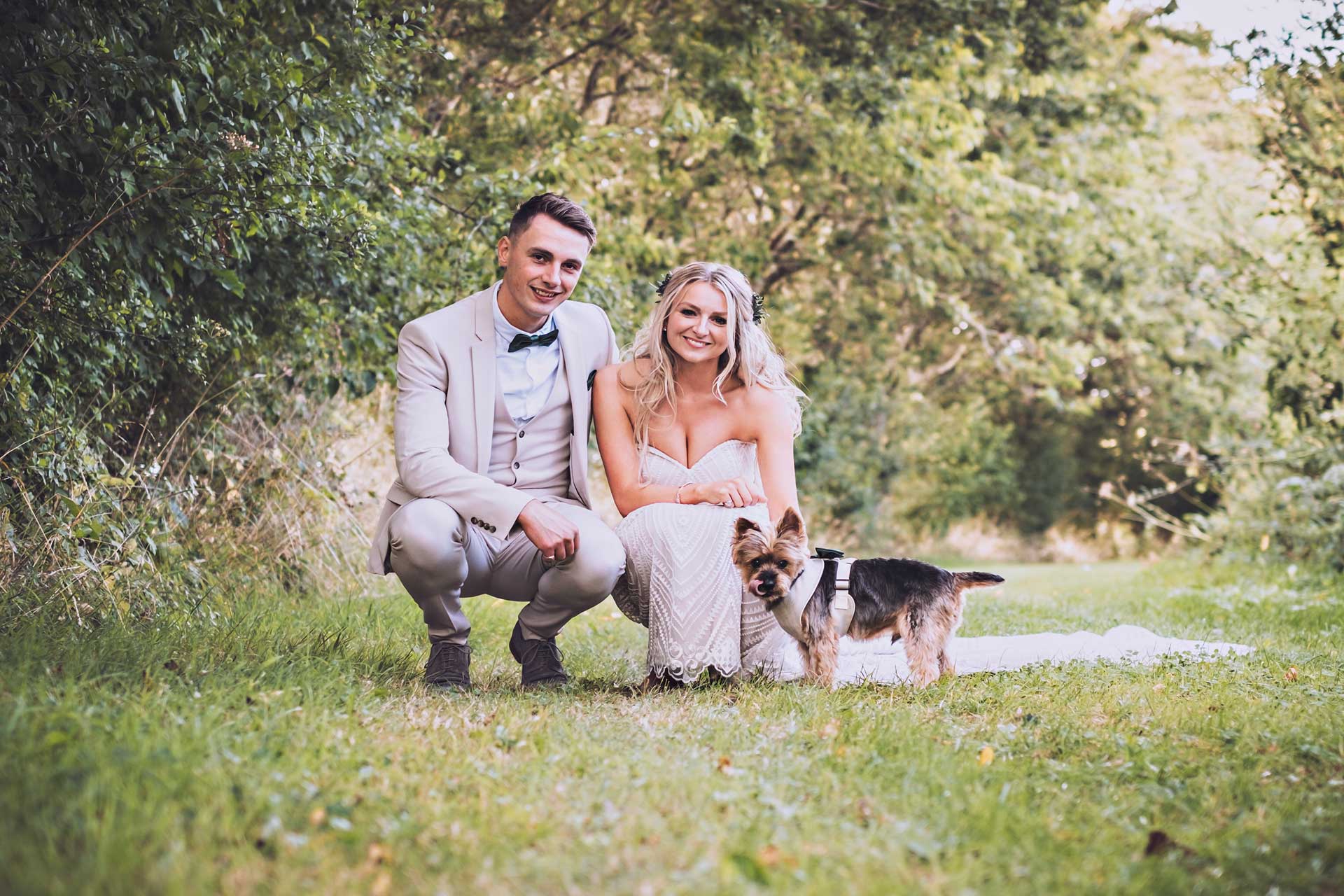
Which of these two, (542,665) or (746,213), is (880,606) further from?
(746,213)

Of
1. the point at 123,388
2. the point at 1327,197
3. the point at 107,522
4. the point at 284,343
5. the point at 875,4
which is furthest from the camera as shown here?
the point at 875,4

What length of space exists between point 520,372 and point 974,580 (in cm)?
201

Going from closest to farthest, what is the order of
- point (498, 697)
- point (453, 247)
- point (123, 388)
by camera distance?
1. point (498, 697)
2. point (123, 388)
3. point (453, 247)

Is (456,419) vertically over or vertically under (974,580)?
over

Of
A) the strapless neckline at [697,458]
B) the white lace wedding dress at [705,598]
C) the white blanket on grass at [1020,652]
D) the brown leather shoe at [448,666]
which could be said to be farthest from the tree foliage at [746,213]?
the white blanket on grass at [1020,652]

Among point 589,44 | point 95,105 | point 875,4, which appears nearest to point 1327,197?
point 875,4

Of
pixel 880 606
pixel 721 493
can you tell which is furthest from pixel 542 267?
pixel 880 606

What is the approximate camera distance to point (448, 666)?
13.7 ft

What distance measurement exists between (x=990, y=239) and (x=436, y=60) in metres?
7.82

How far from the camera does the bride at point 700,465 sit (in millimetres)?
4254

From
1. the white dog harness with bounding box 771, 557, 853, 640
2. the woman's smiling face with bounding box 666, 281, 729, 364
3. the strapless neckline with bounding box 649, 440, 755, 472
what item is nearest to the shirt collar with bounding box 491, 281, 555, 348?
the woman's smiling face with bounding box 666, 281, 729, 364

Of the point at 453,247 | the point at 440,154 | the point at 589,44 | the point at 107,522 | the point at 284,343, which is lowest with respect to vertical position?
the point at 107,522

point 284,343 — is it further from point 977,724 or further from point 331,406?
point 977,724

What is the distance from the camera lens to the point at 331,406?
7047 millimetres
